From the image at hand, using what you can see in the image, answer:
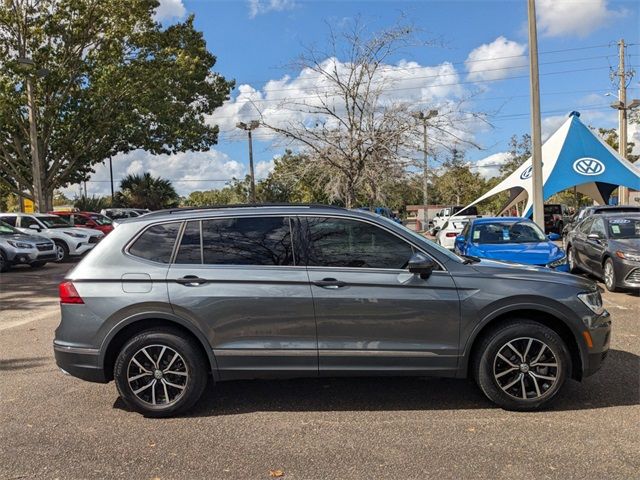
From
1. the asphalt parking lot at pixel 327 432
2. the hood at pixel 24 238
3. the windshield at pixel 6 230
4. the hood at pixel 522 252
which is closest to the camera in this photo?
the asphalt parking lot at pixel 327 432

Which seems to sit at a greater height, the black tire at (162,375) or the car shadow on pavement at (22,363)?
the black tire at (162,375)

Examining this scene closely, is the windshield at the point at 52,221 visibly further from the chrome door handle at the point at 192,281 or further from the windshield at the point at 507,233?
the chrome door handle at the point at 192,281

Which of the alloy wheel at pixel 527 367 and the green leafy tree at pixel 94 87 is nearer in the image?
the alloy wheel at pixel 527 367

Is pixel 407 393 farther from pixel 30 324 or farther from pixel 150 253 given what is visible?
pixel 30 324

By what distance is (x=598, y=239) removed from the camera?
10.5 m

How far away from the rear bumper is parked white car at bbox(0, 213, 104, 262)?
13.6 m

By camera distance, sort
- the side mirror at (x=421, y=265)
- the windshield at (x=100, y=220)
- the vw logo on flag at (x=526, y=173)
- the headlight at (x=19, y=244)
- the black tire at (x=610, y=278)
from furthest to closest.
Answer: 1. the windshield at (x=100, y=220)
2. the vw logo on flag at (x=526, y=173)
3. the headlight at (x=19, y=244)
4. the black tire at (x=610, y=278)
5. the side mirror at (x=421, y=265)

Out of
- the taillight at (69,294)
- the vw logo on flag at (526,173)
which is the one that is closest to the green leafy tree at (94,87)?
the vw logo on flag at (526,173)

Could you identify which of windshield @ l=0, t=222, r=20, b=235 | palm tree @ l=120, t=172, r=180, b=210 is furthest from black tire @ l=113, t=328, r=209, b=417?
palm tree @ l=120, t=172, r=180, b=210

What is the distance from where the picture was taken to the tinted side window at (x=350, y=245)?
4.39m

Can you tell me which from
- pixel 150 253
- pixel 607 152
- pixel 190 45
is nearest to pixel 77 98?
pixel 190 45

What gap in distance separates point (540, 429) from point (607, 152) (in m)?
16.8

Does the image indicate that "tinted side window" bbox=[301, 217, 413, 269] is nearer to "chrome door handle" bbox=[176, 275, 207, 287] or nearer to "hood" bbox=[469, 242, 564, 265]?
"chrome door handle" bbox=[176, 275, 207, 287]

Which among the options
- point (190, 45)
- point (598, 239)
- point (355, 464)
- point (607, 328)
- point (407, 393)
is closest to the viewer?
point (355, 464)
